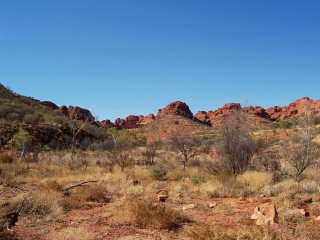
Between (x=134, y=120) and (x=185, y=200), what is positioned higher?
(x=134, y=120)

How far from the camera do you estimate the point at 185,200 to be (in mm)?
13055

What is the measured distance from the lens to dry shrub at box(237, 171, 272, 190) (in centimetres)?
1444

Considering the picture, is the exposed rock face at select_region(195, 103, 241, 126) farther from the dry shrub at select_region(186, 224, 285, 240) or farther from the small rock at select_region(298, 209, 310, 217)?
the dry shrub at select_region(186, 224, 285, 240)

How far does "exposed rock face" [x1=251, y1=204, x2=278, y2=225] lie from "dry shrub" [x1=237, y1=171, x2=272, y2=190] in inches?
196

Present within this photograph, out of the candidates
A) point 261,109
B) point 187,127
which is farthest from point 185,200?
point 261,109

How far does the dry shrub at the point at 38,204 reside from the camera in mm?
10766

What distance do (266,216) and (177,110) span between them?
317ft

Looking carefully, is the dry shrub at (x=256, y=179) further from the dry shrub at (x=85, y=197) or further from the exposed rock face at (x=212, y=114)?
the exposed rock face at (x=212, y=114)

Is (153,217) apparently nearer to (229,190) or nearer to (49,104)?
(229,190)

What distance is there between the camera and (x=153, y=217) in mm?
9164

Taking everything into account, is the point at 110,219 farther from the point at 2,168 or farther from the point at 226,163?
the point at 2,168

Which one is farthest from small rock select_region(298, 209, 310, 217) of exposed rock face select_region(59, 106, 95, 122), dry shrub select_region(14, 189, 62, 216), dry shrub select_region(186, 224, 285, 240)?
exposed rock face select_region(59, 106, 95, 122)

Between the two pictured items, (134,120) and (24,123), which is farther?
(134,120)

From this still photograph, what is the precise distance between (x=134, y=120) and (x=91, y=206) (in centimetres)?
11285
